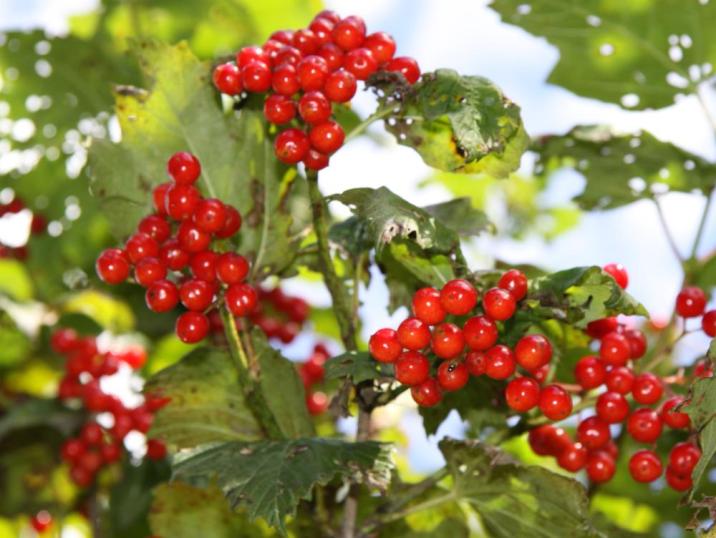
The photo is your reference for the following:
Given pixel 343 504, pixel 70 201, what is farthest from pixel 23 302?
pixel 343 504

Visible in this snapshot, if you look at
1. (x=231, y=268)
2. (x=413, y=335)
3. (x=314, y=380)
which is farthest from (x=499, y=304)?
(x=314, y=380)

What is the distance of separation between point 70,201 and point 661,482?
229cm

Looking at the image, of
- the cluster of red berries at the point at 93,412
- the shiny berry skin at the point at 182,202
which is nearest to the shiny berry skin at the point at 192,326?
the shiny berry skin at the point at 182,202

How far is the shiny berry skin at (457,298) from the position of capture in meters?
1.91

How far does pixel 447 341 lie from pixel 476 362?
3.1 inches

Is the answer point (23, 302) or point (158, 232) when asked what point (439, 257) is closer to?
point (158, 232)

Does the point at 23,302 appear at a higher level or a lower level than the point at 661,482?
lower

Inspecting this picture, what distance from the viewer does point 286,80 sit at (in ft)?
6.96

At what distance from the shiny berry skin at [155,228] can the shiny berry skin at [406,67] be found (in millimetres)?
589

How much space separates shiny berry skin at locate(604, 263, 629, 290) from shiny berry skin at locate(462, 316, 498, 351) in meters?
0.32

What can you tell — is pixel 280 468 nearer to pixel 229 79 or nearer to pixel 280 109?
pixel 280 109

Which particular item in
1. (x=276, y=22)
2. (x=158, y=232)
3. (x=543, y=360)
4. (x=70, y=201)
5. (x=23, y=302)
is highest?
(x=276, y=22)

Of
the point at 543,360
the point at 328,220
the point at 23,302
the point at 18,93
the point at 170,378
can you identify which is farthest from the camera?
the point at 18,93

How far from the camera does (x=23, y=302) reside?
12.3 ft
